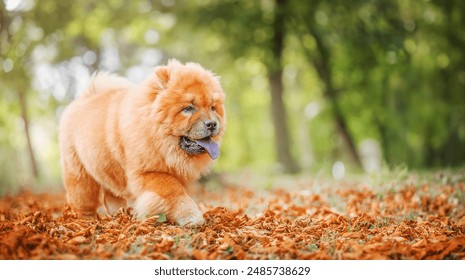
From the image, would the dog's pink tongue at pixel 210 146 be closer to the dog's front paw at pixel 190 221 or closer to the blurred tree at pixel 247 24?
the dog's front paw at pixel 190 221

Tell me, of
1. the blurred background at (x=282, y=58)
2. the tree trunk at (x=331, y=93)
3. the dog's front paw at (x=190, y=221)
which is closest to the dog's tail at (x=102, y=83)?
the dog's front paw at (x=190, y=221)

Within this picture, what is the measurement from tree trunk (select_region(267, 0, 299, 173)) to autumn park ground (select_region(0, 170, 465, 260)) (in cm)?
458

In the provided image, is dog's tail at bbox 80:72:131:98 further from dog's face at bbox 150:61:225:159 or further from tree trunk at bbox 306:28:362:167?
tree trunk at bbox 306:28:362:167

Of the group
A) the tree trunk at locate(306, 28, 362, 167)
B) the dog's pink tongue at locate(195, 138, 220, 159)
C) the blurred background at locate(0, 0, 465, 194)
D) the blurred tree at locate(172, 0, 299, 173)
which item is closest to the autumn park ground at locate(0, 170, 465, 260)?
the dog's pink tongue at locate(195, 138, 220, 159)

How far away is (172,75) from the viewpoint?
348 centimetres

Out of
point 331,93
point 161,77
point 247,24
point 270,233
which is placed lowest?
point 270,233

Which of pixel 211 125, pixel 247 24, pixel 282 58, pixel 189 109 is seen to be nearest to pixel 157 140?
pixel 189 109

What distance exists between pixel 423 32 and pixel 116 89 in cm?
747

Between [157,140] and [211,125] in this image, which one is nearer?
[211,125]

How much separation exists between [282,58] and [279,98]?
0.81 meters

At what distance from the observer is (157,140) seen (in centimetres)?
343

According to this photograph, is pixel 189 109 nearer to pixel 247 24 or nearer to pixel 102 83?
pixel 102 83

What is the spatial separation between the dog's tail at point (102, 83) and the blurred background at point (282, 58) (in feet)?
11.6

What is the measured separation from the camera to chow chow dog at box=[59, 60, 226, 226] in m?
3.34
